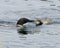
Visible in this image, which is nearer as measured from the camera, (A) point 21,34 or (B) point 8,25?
(A) point 21,34

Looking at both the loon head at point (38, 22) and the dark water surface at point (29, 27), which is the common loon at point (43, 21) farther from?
the dark water surface at point (29, 27)

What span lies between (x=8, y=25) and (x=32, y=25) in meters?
0.91

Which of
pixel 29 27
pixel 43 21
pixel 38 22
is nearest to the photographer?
pixel 29 27

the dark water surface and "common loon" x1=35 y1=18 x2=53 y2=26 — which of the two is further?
"common loon" x1=35 y1=18 x2=53 y2=26

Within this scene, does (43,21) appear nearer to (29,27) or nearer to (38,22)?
(38,22)

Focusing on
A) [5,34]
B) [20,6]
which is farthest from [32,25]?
[20,6]

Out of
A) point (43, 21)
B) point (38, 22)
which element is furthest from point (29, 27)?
point (43, 21)

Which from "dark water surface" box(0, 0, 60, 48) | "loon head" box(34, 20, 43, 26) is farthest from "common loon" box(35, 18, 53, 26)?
"dark water surface" box(0, 0, 60, 48)

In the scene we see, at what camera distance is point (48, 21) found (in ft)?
38.5

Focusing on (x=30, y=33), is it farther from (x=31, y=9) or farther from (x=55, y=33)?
(x=31, y=9)

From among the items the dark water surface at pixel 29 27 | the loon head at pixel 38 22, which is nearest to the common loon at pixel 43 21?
the loon head at pixel 38 22

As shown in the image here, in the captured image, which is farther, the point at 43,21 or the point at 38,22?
the point at 43,21

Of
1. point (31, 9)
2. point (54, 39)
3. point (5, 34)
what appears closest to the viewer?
point (54, 39)

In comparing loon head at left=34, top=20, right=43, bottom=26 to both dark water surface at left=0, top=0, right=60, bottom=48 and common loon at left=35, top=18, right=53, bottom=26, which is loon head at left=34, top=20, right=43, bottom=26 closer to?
common loon at left=35, top=18, right=53, bottom=26
